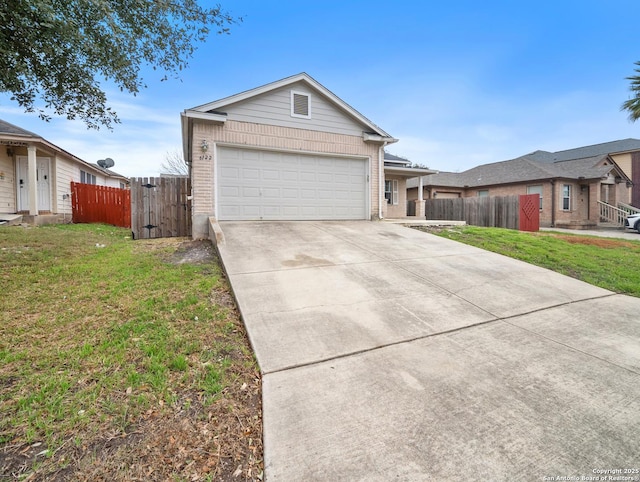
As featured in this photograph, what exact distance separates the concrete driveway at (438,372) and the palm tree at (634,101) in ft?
66.9

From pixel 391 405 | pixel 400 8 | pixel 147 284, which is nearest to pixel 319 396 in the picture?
pixel 391 405

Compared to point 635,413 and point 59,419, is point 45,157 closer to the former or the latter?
point 59,419

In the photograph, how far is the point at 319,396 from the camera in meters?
2.30

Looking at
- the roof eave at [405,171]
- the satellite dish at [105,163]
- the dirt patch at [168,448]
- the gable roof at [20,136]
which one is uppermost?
the satellite dish at [105,163]

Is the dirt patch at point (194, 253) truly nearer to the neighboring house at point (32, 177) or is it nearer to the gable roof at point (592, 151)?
the neighboring house at point (32, 177)

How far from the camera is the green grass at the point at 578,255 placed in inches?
231

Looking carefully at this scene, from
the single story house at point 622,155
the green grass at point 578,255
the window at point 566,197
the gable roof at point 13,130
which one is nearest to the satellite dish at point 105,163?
the gable roof at point 13,130

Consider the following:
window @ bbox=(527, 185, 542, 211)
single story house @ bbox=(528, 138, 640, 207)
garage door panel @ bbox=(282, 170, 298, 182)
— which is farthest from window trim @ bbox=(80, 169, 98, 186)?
single story house @ bbox=(528, 138, 640, 207)

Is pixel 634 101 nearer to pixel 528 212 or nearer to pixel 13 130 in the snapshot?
pixel 528 212

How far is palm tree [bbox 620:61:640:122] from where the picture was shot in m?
18.0

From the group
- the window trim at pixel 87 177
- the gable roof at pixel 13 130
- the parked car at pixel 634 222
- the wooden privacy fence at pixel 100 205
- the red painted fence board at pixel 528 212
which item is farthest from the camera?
the parked car at pixel 634 222

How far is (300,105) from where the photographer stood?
9.88 m

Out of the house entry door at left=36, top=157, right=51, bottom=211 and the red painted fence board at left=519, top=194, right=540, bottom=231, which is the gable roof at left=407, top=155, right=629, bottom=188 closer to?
the red painted fence board at left=519, top=194, right=540, bottom=231

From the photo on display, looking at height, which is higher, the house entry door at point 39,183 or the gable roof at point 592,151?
the gable roof at point 592,151
